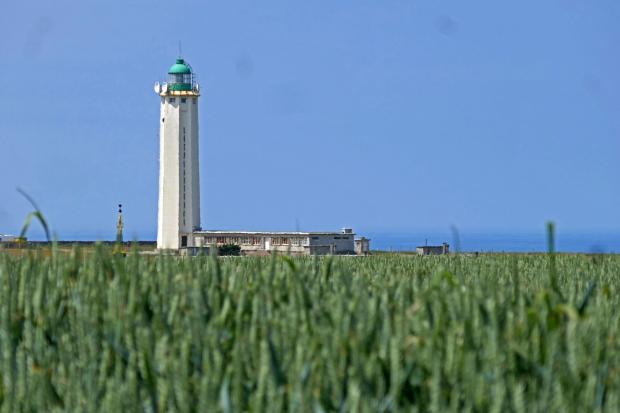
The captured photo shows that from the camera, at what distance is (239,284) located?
5711 millimetres

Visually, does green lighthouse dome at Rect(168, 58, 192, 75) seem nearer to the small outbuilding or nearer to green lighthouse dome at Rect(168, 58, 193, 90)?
green lighthouse dome at Rect(168, 58, 193, 90)

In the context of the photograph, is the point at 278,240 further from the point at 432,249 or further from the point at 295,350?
the point at 295,350

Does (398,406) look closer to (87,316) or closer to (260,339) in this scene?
(260,339)

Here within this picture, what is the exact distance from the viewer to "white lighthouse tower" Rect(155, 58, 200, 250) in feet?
222

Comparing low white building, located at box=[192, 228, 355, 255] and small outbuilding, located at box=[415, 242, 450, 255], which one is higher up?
low white building, located at box=[192, 228, 355, 255]

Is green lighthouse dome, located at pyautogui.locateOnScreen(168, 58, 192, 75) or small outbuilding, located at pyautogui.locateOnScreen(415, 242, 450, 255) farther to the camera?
green lighthouse dome, located at pyautogui.locateOnScreen(168, 58, 192, 75)

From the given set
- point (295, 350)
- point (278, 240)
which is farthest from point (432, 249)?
point (295, 350)

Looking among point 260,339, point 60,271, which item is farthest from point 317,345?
point 60,271

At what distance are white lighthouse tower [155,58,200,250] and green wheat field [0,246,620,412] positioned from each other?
61948 millimetres

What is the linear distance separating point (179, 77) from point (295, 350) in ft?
217

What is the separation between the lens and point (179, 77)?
69.6m

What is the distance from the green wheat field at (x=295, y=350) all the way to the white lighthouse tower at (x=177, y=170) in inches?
2439

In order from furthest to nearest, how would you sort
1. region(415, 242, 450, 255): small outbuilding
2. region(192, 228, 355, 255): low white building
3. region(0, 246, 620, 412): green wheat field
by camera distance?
region(192, 228, 355, 255): low white building
region(415, 242, 450, 255): small outbuilding
region(0, 246, 620, 412): green wheat field

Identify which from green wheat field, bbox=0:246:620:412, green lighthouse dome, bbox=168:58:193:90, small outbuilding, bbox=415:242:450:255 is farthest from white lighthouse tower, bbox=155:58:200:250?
green wheat field, bbox=0:246:620:412
